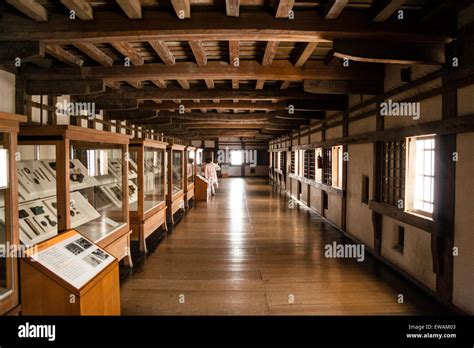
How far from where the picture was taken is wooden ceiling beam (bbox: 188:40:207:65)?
4685mm

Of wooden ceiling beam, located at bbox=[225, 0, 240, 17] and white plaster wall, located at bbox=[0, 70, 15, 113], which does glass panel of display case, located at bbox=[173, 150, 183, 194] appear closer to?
white plaster wall, located at bbox=[0, 70, 15, 113]

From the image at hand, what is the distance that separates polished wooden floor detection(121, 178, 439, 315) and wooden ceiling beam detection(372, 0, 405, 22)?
3287 mm

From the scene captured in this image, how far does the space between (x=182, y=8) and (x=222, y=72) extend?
210 centimetres

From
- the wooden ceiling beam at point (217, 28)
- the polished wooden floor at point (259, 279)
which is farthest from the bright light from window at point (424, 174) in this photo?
the wooden ceiling beam at point (217, 28)

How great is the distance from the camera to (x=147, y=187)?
26.7 ft

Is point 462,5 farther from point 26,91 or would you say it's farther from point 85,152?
point 26,91

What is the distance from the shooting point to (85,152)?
559cm

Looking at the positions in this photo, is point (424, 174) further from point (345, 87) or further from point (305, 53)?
point (305, 53)

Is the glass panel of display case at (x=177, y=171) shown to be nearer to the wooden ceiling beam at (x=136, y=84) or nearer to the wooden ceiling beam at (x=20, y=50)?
the wooden ceiling beam at (x=136, y=84)

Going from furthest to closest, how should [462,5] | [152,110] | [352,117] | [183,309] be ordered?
[152,110], [352,117], [183,309], [462,5]

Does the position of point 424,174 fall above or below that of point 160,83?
below

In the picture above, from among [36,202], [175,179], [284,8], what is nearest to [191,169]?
[175,179]
